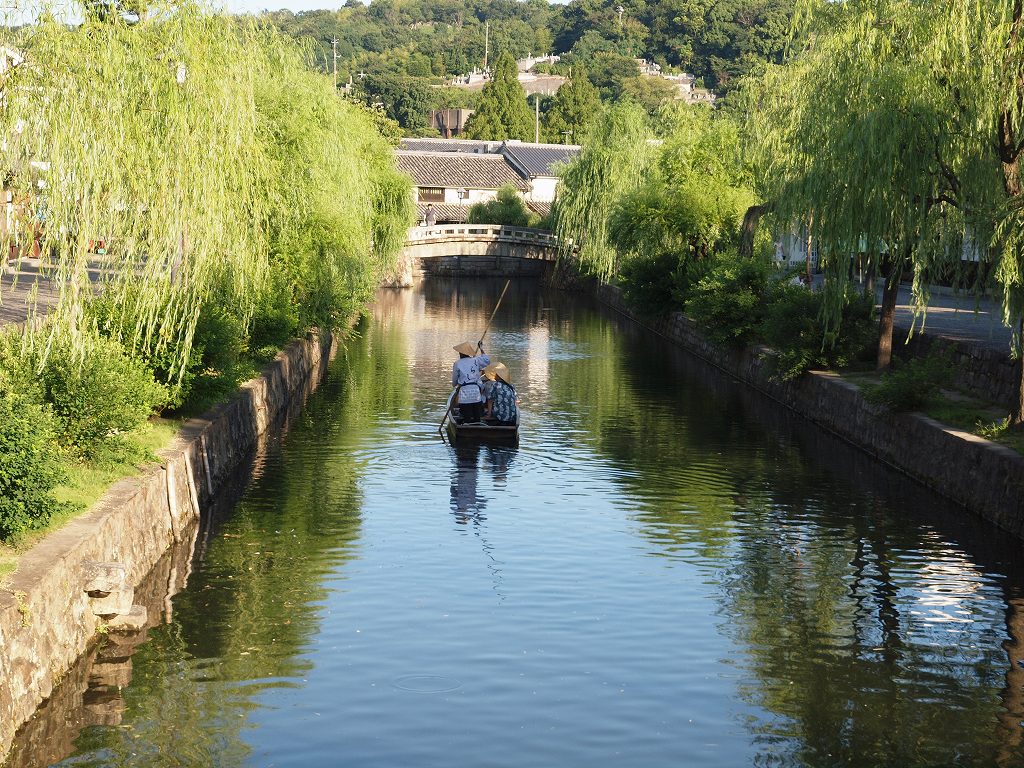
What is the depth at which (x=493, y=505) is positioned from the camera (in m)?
19.0

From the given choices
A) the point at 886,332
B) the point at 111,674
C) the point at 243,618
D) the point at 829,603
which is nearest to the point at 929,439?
the point at 886,332

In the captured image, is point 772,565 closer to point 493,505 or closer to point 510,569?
point 510,569

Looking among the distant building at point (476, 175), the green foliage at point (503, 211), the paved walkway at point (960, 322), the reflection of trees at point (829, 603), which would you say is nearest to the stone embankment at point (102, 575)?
the reflection of trees at point (829, 603)

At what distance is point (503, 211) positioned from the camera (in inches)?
3167

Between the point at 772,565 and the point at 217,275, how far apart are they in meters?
8.82

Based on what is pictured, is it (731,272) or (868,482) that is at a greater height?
(731,272)

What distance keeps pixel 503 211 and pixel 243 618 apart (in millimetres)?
68114

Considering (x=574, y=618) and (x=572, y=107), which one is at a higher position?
(x=572, y=107)

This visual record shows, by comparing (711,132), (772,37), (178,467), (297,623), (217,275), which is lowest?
(297,623)

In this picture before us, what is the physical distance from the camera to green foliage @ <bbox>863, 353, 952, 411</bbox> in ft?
71.8

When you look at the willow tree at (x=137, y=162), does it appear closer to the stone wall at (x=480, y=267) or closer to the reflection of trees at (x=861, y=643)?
the reflection of trees at (x=861, y=643)

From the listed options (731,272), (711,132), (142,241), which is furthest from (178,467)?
(711,132)

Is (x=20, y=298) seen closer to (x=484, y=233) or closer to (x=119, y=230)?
(x=119, y=230)

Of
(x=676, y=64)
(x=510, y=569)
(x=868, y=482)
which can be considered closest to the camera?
(x=510, y=569)
